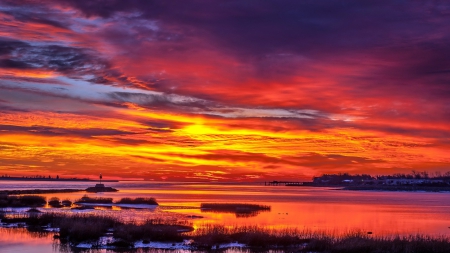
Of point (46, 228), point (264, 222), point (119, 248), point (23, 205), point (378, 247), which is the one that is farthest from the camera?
point (23, 205)

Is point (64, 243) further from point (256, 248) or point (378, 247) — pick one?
point (378, 247)

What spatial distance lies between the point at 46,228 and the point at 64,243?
10756mm

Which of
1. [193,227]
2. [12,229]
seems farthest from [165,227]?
[12,229]

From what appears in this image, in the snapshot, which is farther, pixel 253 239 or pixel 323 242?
pixel 253 239

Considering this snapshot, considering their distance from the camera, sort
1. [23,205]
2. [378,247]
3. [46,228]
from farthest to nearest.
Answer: [23,205]
[46,228]
[378,247]

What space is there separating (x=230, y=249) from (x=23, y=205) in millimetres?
55134

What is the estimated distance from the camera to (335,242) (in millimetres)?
39375

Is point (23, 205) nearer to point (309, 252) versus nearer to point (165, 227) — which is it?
point (165, 227)

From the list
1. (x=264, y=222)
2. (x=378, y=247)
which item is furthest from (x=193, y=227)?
(x=378, y=247)

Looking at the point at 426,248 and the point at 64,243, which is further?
the point at 64,243

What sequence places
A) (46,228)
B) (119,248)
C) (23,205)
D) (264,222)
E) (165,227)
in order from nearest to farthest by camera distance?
1. (119,248)
2. (165,227)
3. (46,228)
4. (264,222)
5. (23,205)

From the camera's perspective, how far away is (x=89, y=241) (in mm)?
41406

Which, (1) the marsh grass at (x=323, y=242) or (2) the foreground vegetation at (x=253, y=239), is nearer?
(1) the marsh grass at (x=323, y=242)

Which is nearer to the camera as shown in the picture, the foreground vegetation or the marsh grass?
the marsh grass
